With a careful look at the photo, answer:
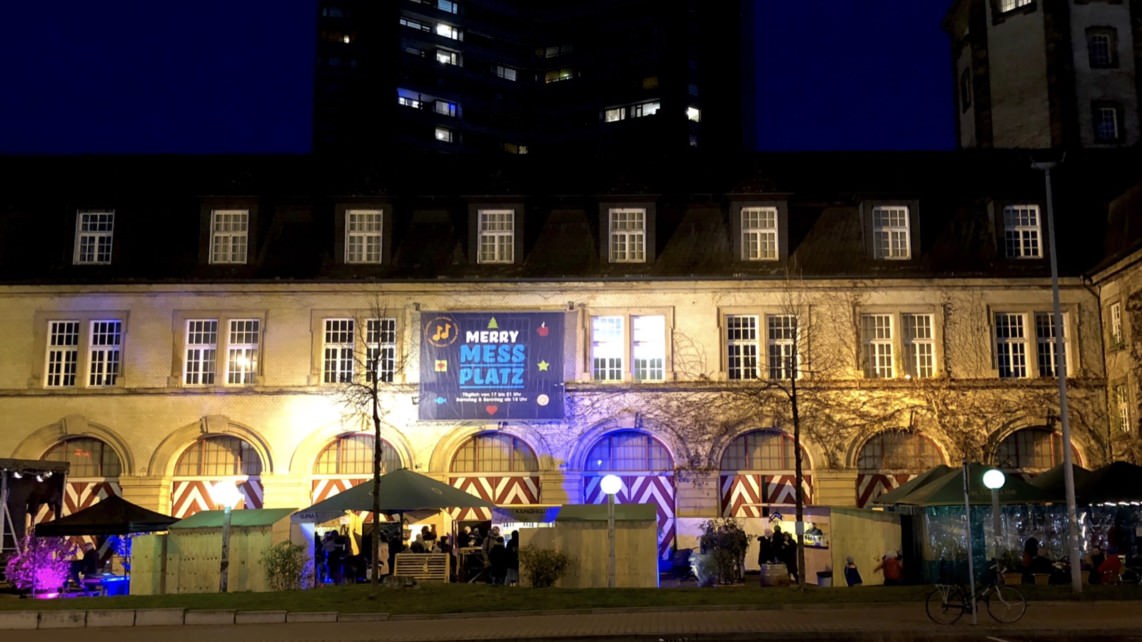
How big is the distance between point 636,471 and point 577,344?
13.2ft

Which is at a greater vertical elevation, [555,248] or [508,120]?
[508,120]

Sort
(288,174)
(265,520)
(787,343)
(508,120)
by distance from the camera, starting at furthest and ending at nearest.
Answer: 1. (508,120)
2. (288,174)
3. (787,343)
4. (265,520)

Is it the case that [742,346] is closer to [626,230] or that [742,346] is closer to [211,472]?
[626,230]

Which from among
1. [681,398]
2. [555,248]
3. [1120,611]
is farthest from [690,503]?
[1120,611]

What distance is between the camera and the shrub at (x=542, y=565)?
88.1 feet

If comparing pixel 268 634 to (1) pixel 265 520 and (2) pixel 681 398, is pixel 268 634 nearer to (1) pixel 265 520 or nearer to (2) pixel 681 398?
(1) pixel 265 520

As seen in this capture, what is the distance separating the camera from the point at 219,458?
37406mm

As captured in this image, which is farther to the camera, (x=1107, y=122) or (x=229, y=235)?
(x=1107, y=122)

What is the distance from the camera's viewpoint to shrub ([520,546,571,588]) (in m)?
26.9

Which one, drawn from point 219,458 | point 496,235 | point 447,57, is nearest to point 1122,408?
point 496,235

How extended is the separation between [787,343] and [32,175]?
2377 centimetres

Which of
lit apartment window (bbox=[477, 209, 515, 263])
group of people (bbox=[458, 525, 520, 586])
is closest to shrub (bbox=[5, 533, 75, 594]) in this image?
group of people (bbox=[458, 525, 520, 586])

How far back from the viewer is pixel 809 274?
122 feet

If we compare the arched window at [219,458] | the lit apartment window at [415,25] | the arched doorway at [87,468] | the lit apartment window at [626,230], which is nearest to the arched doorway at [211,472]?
the arched window at [219,458]
